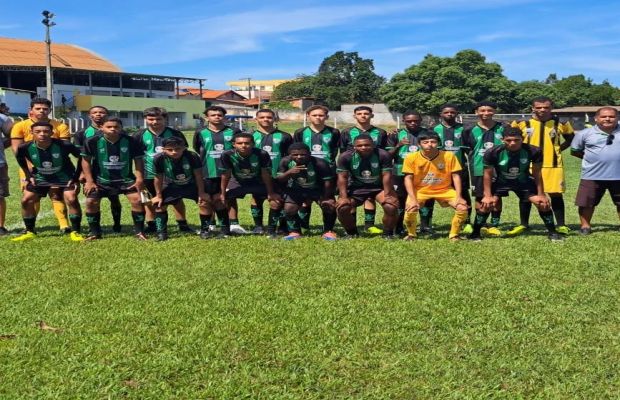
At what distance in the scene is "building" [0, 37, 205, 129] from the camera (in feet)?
187

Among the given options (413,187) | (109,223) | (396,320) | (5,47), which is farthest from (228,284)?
(5,47)

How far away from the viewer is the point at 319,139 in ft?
26.2

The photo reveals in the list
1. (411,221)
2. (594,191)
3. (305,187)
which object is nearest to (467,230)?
(411,221)

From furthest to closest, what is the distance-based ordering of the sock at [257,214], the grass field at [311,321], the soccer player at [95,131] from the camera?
the sock at [257,214]
the soccer player at [95,131]
the grass field at [311,321]

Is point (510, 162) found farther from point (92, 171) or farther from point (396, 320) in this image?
point (92, 171)

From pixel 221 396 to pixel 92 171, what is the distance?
535 cm

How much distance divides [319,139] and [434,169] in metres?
1.64

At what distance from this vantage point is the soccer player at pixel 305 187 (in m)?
7.50

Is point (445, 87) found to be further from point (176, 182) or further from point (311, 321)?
point (311, 321)

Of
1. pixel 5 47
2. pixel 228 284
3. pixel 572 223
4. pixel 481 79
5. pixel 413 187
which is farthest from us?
pixel 5 47

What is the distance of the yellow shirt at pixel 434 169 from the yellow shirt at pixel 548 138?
4.21 feet

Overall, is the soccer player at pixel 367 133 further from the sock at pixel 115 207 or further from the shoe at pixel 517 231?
the sock at pixel 115 207

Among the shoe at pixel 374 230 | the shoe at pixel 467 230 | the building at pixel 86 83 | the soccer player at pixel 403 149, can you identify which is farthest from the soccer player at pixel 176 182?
the building at pixel 86 83

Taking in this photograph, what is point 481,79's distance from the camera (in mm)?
60312
